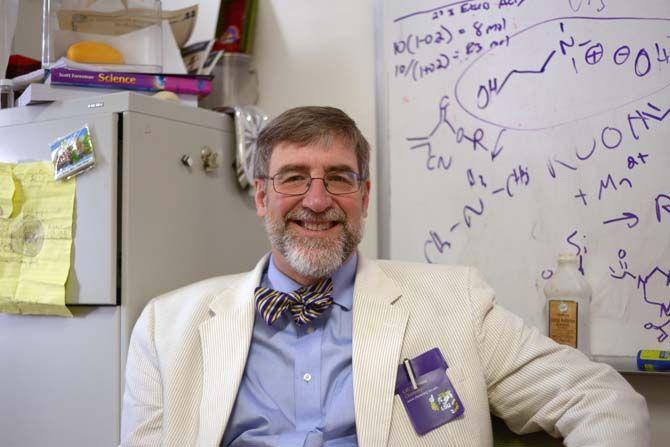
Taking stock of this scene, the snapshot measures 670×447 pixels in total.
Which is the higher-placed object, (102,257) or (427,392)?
(102,257)

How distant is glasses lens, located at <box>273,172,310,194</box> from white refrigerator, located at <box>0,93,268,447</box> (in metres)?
0.31

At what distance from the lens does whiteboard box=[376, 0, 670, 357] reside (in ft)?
5.23

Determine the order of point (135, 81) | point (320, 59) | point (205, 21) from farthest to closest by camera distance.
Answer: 1. point (205, 21)
2. point (320, 59)
3. point (135, 81)

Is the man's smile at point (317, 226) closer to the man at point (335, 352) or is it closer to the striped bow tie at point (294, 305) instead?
the man at point (335, 352)

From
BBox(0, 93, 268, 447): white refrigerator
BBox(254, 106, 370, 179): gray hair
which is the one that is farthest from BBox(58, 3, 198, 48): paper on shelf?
BBox(254, 106, 370, 179): gray hair

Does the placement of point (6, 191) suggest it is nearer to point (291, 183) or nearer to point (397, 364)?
point (291, 183)

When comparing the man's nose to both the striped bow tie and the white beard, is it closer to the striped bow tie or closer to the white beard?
the white beard

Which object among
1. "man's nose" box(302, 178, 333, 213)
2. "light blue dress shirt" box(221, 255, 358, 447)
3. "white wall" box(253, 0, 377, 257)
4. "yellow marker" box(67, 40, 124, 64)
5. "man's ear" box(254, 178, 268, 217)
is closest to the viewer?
"light blue dress shirt" box(221, 255, 358, 447)

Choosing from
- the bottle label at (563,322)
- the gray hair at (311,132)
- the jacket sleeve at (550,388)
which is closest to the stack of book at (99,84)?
the gray hair at (311,132)

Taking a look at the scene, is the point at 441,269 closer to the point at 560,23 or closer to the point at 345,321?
the point at 345,321

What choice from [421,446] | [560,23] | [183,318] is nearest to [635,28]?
[560,23]

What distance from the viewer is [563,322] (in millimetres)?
1608

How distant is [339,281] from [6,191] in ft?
2.82

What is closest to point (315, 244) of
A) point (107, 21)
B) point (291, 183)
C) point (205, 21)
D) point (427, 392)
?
point (291, 183)
